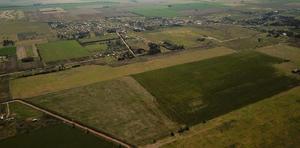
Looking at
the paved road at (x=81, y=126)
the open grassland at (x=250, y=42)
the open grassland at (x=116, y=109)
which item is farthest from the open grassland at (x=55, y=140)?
the open grassland at (x=250, y=42)

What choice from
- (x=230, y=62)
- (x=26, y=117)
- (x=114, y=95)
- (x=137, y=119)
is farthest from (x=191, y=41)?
(x=26, y=117)

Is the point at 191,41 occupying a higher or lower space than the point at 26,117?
higher

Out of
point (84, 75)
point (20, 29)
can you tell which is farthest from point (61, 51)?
point (20, 29)

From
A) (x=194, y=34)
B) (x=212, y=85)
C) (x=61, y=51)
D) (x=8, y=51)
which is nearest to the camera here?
(x=212, y=85)

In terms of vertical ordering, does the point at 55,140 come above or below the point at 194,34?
below

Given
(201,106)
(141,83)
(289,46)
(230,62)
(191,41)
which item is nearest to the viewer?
(201,106)

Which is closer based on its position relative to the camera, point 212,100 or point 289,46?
point 212,100

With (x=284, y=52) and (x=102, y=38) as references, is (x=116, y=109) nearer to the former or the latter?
(x=102, y=38)

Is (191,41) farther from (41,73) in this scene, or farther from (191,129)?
(191,129)
